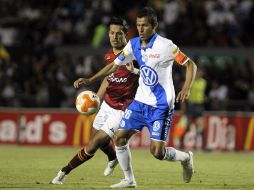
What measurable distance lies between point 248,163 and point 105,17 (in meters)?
9.50

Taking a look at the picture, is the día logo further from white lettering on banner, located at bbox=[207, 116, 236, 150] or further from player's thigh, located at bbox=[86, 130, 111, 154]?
white lettering on banner, located at bbox=[207, 116, 236, 150]

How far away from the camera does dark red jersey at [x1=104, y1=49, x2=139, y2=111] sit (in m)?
11.8

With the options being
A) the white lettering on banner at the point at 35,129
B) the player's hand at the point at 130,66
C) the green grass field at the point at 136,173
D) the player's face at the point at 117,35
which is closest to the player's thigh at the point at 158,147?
the green grass field at the point at 136,173

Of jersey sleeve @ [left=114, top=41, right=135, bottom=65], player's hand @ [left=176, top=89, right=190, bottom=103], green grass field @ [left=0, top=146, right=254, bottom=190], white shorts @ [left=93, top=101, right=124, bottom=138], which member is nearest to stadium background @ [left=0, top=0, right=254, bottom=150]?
green grass field @ [left=0, top=146, right=254, bottom=190]

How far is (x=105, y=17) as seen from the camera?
24250mm

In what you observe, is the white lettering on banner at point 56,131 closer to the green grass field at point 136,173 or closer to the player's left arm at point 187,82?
the green grass field at point 136,173

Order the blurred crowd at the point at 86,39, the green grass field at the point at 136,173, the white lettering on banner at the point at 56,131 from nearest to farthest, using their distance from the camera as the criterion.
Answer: the green grass field at the point at 136,173, the white lettering on banner at the point at 56,131, the blurred crowd at the point at 86,39

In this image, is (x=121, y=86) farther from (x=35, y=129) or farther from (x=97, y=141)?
(x=35, y=129)

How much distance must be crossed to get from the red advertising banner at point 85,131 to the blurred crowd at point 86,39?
0.56 metres

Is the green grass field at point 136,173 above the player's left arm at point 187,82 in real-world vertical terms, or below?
below

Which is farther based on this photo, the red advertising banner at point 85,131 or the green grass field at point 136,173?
the red advertising banner at point 85,131

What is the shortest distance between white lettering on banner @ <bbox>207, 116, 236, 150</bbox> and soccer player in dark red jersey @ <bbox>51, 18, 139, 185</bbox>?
9418mm

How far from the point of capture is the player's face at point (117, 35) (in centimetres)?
1154

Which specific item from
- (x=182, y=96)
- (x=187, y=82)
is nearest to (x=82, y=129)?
(x=187, y=82)
